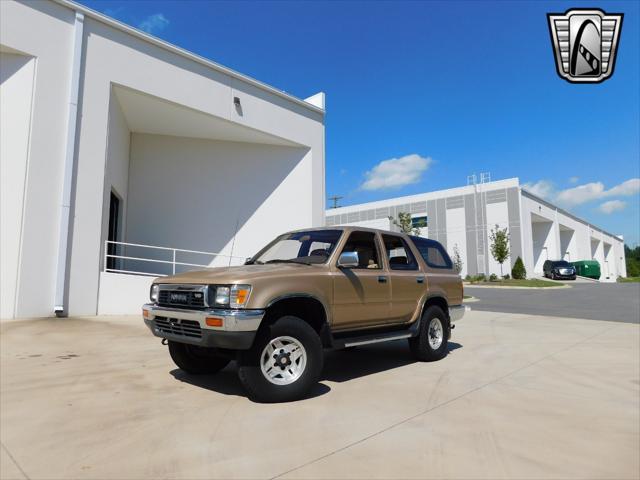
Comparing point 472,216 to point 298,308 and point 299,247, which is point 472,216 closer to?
point 299,247

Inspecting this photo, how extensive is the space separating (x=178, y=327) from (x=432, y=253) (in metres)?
4.30

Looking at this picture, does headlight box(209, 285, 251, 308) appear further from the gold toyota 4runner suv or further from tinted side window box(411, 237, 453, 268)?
tinted side window box(411, 237, 453, 268)

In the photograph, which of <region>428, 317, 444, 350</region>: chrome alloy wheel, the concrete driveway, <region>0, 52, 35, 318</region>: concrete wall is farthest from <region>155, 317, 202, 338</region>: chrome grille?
<region>0, 52, 35, 318</region>: concrete wall

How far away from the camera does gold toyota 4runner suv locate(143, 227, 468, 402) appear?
158 inches

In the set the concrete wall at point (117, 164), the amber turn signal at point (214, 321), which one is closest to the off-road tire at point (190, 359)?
the amber turn signal at point (214, 321)

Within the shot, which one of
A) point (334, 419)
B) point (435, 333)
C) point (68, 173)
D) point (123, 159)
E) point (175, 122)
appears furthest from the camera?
point (175, 122)

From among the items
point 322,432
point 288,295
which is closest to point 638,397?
point 322,432

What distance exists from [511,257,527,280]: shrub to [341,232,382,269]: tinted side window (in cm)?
3855

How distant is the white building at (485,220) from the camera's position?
42.5m

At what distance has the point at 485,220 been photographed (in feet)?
145

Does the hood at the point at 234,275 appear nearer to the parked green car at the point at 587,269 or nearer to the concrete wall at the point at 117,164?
the concrete wall at the point at 117,164

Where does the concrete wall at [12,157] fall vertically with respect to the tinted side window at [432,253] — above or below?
above

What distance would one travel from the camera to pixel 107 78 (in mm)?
11422

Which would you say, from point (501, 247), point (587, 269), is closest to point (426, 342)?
point (501, 247)
